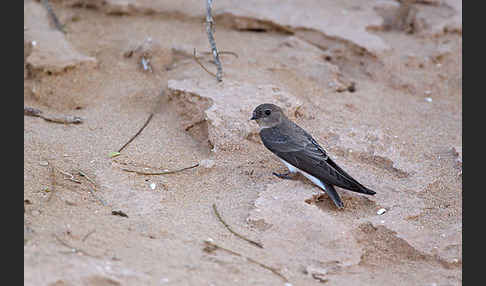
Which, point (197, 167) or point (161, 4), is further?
point (161, 4)

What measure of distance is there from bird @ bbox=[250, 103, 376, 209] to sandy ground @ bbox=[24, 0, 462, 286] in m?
A: 0.13

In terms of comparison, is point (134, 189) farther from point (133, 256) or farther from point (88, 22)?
point (88, 22)

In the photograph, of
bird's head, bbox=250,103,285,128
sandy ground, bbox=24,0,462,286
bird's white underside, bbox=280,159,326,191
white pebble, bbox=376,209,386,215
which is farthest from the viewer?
bird's head, bbox=250,103,285,128

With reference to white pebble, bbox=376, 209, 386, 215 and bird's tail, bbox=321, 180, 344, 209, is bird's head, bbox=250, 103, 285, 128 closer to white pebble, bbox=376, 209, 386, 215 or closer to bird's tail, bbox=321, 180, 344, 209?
bird's tail, bbox=321, 180, 344, 209

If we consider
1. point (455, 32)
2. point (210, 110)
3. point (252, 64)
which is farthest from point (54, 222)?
point (455, 32)

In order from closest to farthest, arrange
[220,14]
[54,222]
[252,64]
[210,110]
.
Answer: [54,222] < [210,110] < [252,64] < [220,14]

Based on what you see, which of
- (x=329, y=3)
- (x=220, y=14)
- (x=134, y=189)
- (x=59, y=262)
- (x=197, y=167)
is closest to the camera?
(x=59, y=262)

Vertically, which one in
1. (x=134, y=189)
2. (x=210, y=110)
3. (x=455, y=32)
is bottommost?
(x=134, y=189)

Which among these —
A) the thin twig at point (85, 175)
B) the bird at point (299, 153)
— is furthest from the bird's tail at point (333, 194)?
the thin twig at point (85, 175)

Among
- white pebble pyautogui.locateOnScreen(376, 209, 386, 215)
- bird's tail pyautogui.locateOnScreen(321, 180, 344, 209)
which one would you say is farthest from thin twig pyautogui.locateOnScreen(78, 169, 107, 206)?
white pebble pyautogui.locateOnScreen(376, 209, 386, 215)

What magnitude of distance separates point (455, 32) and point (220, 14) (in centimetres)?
300

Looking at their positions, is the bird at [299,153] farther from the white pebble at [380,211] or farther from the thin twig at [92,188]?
the thin twig at [92,188]

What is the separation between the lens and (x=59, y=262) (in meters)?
3.35

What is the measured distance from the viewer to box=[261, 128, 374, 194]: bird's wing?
14.9 ft
